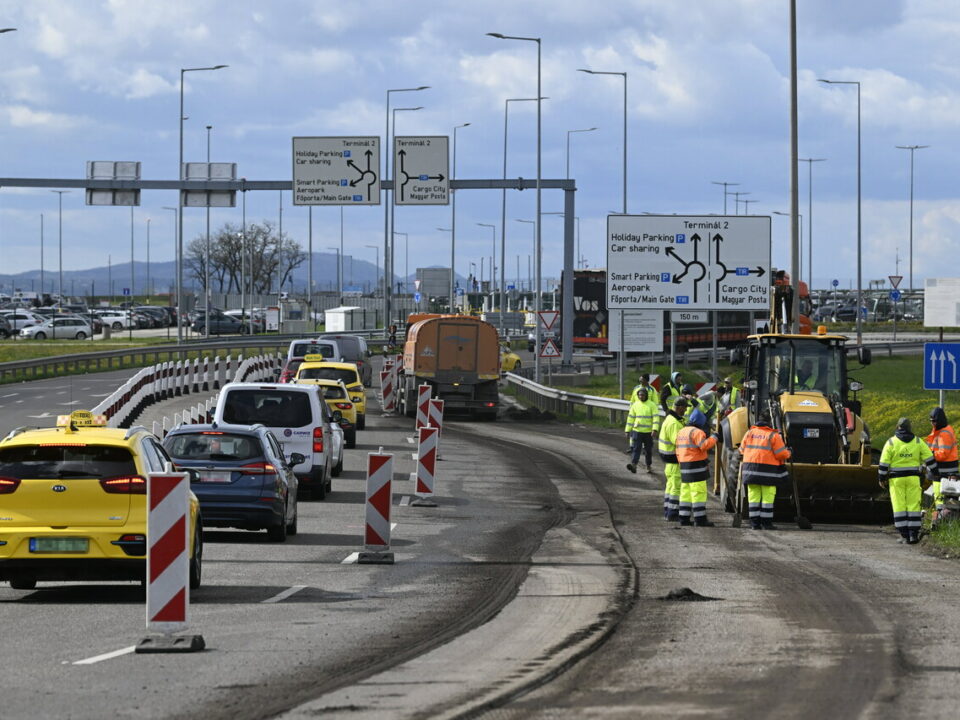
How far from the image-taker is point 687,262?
42.4 meters

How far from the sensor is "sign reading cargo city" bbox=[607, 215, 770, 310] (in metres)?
42.3

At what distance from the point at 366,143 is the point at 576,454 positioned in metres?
17.4

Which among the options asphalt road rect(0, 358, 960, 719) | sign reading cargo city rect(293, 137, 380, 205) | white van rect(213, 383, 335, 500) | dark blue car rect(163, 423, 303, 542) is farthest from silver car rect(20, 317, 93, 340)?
dark blue car rect(163, 423, 303, 542)

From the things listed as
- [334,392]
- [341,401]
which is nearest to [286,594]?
[341,401]

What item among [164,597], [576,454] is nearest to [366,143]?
[576,454]

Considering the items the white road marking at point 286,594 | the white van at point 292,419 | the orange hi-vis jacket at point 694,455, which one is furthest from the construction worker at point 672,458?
the white road marking at point 286,594

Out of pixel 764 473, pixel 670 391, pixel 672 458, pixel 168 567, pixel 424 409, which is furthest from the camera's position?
pixel 424 409

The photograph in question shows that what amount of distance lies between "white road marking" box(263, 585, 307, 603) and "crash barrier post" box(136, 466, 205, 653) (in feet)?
7.95

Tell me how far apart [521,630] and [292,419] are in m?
13.5

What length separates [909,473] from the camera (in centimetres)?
2003

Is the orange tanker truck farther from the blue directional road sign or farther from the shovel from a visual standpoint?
the shovel

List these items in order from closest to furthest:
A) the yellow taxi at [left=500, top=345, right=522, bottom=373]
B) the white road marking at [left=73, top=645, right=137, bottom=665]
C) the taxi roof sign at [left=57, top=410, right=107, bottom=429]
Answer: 1. the white road marking at [left=73, top=645, right=137, bottom=665]
2. the taxi roof sign at [left=57, top=410, right=107, bottom=429]
3. the yellow taxi at [left=500, top=345, right=522, bottom=373]

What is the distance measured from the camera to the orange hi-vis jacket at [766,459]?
21.1m

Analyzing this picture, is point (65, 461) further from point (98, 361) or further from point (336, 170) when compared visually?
point (98, 361)
